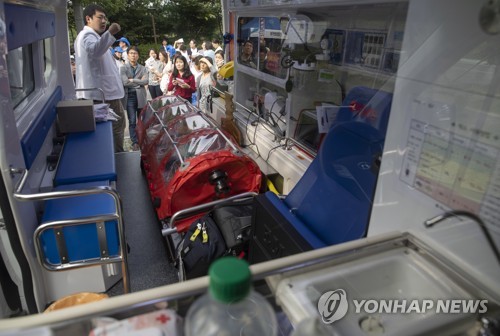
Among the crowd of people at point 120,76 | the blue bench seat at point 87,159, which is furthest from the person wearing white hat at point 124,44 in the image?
the blue bench seat at point 87,159

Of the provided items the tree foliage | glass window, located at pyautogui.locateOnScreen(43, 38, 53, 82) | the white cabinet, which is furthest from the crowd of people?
the tree foliage

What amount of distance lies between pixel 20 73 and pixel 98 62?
4.53 feet

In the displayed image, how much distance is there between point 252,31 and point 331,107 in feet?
5.11

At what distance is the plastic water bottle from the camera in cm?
52

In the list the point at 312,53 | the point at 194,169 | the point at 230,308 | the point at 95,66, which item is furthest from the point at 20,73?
the point at 230,308

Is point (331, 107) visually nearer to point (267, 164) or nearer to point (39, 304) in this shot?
point (267, 164)

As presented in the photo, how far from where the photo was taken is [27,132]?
2.05 m

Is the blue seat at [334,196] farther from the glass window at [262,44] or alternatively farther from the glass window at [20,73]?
the glass window at [20,73]

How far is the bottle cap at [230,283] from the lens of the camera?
511mm

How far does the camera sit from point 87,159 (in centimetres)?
254

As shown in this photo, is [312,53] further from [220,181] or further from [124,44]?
[124,44]

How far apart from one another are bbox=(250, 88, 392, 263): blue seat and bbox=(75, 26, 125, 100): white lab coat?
2997 millimetres

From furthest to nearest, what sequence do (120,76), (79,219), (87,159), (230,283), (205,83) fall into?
(205,83)
(120,76)
(87,159)
(79,219)
(230,283)

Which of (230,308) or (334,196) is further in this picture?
(334,196)
